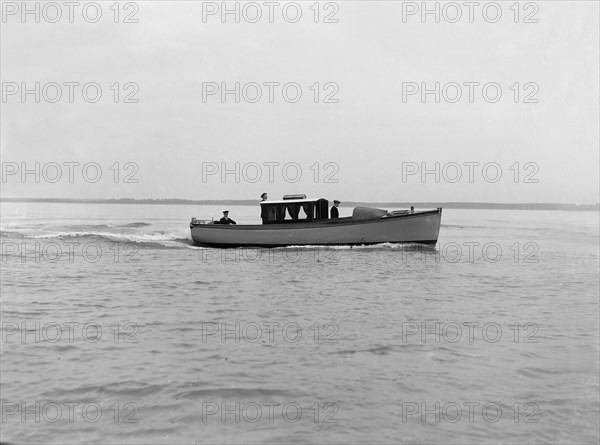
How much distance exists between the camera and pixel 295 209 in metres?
35.1

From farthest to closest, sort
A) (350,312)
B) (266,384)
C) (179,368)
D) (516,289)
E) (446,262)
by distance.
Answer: (446,262)
(516,289)
(350,312)
(179,368)
(266,384)

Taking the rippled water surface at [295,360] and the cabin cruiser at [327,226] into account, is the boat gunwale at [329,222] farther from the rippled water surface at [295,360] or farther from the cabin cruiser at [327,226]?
the rippled water surface at [295,360]

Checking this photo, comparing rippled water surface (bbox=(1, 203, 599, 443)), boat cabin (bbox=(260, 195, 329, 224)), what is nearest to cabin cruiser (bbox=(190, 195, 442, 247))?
boat cabin (bbox=(260, 195, 329, 224))

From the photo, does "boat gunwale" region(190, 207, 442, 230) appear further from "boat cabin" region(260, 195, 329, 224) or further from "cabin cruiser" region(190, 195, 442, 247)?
"boat cabin" region(260, 195, 329, 224)

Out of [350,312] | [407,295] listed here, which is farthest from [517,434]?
[407,295]

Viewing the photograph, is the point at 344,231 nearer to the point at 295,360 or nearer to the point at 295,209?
the point at 295,209

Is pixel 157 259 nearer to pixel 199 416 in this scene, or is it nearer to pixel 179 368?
pixel 179 368

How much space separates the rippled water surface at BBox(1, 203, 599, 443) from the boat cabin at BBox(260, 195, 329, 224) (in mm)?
10004

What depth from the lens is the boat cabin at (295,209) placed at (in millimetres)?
34812

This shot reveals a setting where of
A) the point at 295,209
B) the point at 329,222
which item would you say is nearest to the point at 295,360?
the point at 329,222

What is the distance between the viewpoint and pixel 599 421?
819cm

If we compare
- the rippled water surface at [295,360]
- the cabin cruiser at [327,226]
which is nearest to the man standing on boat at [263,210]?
the cabin cruiser at [327,226]

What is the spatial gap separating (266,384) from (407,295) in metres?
12.3

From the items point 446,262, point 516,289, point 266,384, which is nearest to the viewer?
point 266,384
